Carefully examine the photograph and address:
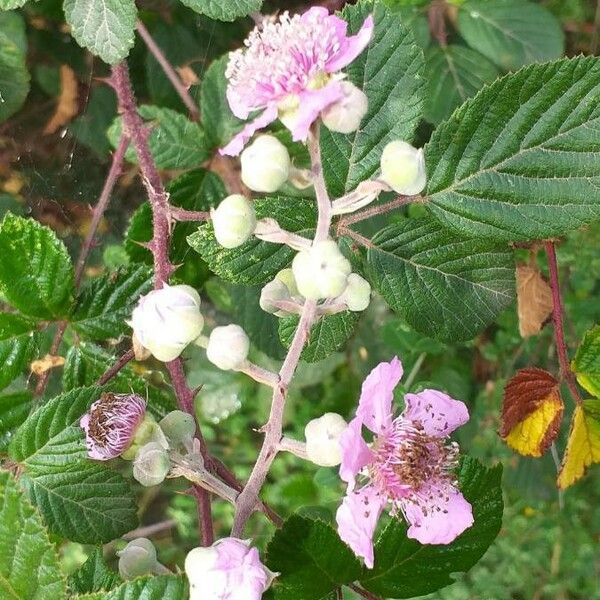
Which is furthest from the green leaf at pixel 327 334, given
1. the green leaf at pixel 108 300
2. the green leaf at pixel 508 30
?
the green leaf at pixel 508 30

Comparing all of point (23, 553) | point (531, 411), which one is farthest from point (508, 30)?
point (23, 553)

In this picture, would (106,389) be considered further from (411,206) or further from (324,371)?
(324,371)

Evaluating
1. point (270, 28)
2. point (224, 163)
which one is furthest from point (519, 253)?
point (270, 28)

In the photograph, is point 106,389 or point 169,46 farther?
point 169,46

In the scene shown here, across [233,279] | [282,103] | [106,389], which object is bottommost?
[106,389]

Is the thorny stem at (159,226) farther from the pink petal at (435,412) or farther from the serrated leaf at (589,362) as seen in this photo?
the serrated leaf at (589,362)

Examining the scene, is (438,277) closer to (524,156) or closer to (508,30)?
(524,156)

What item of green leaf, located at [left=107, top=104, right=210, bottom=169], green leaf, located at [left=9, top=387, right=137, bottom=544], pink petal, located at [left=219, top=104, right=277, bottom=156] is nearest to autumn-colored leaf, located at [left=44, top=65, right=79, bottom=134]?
green leaf, located at [left=107, top=104, right=210, bottom=169]
